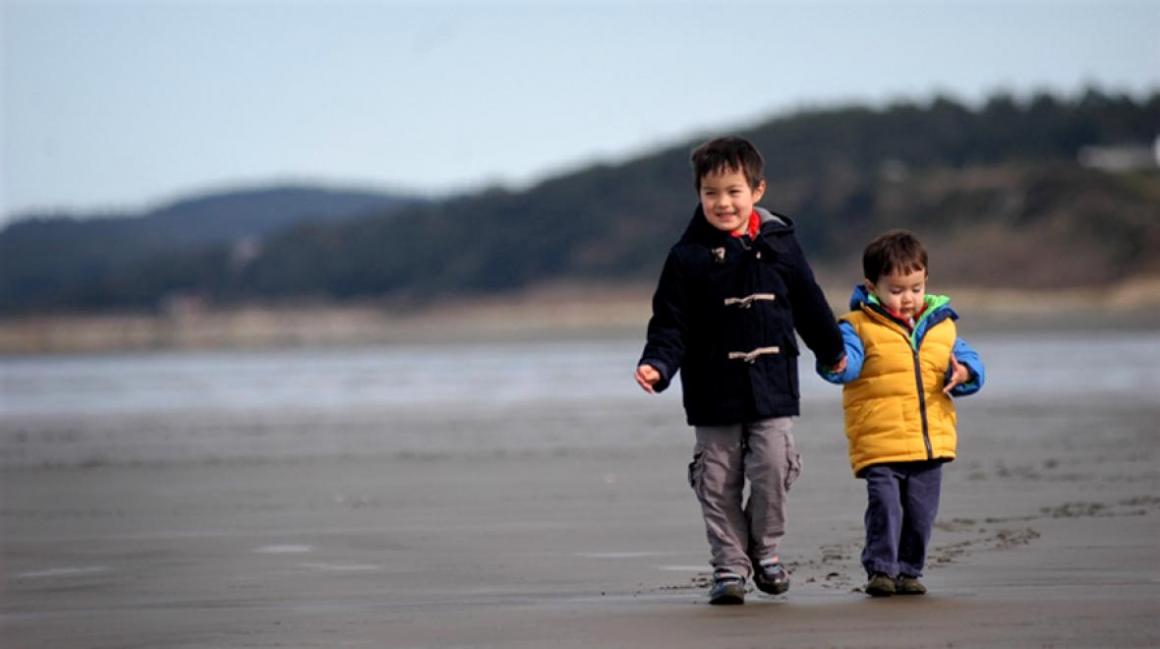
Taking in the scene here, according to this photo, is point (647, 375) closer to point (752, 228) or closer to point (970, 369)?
point (752, 228)

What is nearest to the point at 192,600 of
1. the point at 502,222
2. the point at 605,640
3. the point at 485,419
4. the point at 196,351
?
the point at 605,640

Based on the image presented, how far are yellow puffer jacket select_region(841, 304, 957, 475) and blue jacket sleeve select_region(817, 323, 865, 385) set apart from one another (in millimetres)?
78

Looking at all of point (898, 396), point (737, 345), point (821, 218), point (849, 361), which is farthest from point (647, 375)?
point (821, 218)

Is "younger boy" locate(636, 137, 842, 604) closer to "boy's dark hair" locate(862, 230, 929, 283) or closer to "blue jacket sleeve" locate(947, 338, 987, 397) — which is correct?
"boy's dark hair" locate(862, 230, 929, 283)

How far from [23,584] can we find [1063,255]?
7259 centimetres

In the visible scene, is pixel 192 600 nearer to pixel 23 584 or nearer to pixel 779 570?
pixel 23 584

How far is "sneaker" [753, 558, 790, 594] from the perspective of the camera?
633 centimetres

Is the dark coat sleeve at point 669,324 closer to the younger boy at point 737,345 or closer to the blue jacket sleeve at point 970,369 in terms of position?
the younger boy at point 737,345

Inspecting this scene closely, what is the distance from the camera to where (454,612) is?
617 centimetres

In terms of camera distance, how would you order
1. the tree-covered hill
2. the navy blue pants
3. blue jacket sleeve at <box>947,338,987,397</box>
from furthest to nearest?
the tree-covered hill
blue jacket sleeve at <box>947,338,987,397</box>
the navy blue pants

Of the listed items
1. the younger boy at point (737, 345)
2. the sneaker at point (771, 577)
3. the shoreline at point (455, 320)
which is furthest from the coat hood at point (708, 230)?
the shoreline at point (455, 320)

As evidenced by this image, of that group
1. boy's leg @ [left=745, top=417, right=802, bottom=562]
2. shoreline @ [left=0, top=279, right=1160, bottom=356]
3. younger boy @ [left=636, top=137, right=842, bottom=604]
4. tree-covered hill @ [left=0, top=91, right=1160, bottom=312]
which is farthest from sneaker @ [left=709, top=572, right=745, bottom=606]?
tree-covered hill @ [left=0, top=91, right=1160, bottom=312]

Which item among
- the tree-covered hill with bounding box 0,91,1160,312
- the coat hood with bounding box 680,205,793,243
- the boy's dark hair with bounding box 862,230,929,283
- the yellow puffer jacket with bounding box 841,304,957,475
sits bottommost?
the yellow puffer jacket with bounding box 841,304,957,475

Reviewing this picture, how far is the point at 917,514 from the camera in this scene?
21.5 feet
